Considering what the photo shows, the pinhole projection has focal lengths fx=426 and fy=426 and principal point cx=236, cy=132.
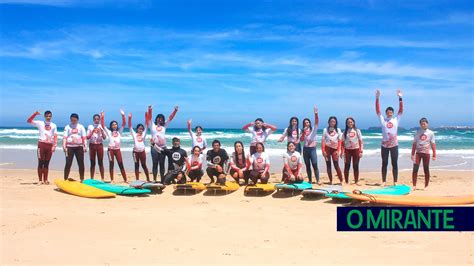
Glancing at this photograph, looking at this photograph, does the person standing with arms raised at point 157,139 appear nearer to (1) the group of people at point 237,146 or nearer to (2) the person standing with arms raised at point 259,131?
(1) the group of people at point 237,146

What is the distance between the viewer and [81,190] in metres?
8.42

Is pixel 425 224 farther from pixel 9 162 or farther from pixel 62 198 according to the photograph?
pixel 9 162

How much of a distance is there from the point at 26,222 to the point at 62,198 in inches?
73.5

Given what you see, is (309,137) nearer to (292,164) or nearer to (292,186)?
(292,164)

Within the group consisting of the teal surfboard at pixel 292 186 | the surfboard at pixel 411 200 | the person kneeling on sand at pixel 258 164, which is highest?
the person kneeling on sand at pixel 258 164

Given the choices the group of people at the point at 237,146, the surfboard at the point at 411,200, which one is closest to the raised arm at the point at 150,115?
the group of people at the point at 237,146

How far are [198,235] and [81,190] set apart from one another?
3.66 m

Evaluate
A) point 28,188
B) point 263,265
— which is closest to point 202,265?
point 263,265

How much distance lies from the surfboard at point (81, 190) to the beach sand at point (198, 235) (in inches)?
6.6

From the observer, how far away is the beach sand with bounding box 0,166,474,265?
4.91 meters

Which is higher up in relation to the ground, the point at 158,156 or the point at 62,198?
→ the point at 158,156

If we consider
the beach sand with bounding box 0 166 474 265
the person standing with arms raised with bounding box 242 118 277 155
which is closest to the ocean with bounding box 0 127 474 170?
the person standing with arms raised with bounding box 242 118 277 155

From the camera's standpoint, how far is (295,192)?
8641 mm

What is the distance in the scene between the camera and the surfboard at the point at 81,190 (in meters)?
8.21
